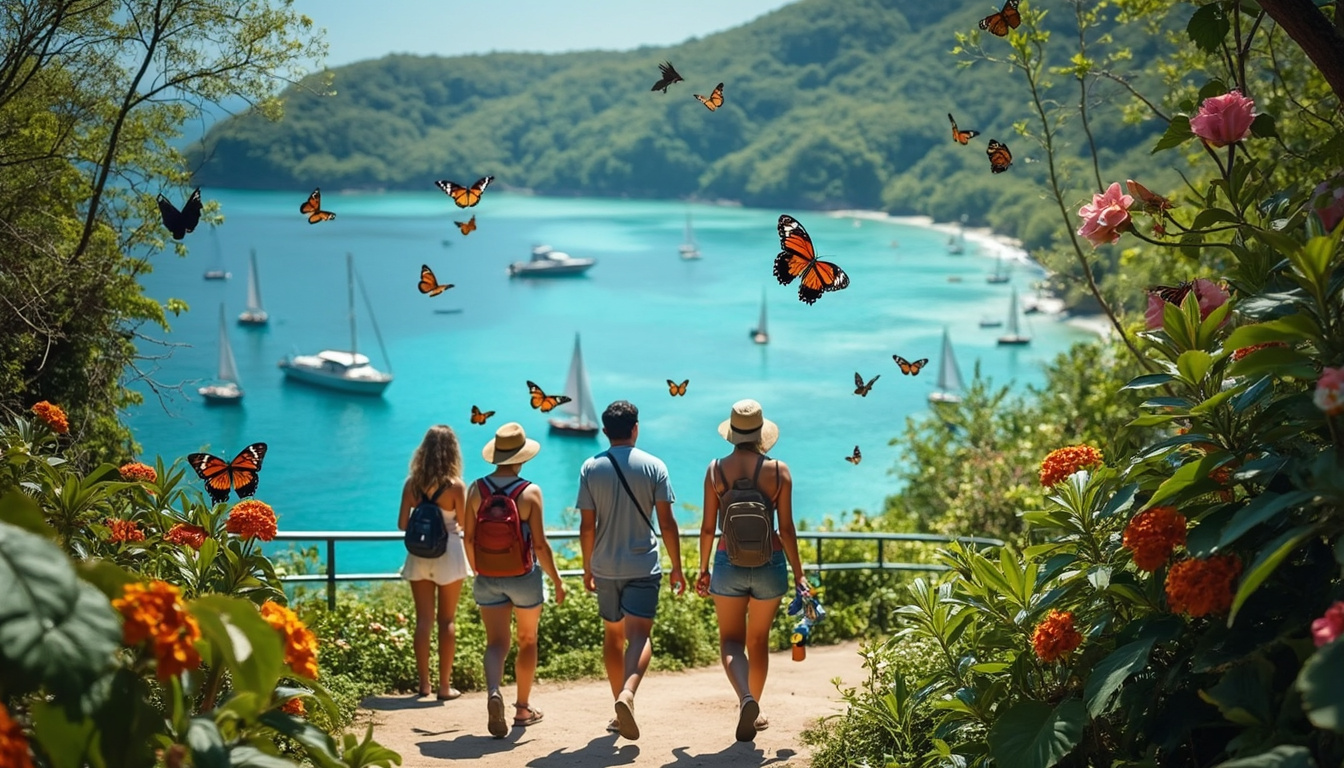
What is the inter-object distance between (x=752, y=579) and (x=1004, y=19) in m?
2.92

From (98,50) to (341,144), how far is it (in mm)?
103408

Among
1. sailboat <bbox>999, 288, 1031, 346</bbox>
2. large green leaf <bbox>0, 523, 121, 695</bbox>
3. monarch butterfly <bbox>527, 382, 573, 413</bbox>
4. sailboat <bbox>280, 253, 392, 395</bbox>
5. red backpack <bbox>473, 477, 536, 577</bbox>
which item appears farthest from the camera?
sailboat <bbox>999, 288, 1031, 346</bbox>

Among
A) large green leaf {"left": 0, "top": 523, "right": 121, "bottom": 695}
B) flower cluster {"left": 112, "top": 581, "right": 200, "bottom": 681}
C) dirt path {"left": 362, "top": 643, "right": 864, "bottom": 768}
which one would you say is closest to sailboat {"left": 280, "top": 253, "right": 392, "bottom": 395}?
dirt path {"left": 362, "top": 643, "right": 864, "bottom": 768}

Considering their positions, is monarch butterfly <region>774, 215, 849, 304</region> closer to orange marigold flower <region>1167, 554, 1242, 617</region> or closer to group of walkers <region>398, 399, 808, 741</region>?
group of walkers <region>398, 399, 808, 741</region>

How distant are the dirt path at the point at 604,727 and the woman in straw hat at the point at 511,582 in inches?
6.9

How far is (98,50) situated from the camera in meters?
7.64

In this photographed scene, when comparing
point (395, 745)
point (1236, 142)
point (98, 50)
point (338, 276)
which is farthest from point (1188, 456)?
point (338, 276)

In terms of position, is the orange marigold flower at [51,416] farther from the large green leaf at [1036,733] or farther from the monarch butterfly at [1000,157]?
the monarch butterfly at [1000,157]

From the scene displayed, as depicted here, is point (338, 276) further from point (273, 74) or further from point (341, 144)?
point (273, 74)

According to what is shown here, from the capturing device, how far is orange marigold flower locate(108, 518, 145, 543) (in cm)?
386

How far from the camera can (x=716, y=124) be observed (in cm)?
11331

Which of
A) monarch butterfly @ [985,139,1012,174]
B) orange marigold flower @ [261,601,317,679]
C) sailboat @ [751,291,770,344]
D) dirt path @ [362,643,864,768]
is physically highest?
monarch butterfly @ [985,139,1012,174]

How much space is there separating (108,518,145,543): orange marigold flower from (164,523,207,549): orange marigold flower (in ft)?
0.32

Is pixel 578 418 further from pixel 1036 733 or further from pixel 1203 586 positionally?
pixel 1203 586
